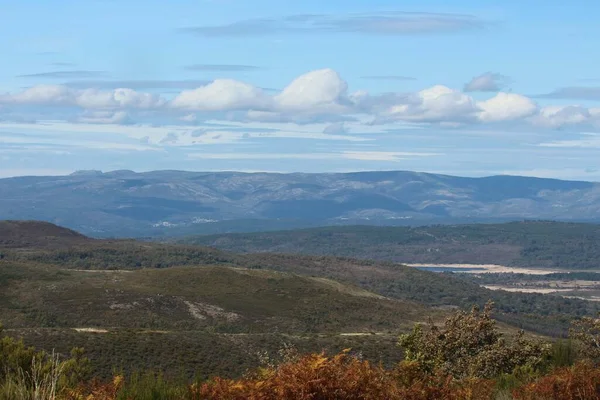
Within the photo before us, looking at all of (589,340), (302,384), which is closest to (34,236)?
(589,340)

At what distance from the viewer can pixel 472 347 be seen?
27609 millimetres

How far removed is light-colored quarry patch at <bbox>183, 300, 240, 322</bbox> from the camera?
74.9 meters

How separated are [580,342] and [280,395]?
56.8 ft

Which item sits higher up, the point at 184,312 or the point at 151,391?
the point at 151,391

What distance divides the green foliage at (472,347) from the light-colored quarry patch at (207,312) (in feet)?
157

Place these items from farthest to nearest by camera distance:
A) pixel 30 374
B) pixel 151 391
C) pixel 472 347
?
pixel 472 347
pixel 30 374
pixel 151 391

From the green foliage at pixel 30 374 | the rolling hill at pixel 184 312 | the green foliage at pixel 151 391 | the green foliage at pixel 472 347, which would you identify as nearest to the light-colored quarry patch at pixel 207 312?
the rolling hill at pixel 184 312

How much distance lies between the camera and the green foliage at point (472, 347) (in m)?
26.2

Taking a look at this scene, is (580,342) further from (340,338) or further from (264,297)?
(264,297)

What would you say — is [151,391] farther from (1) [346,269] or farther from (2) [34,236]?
(1) [346,269]

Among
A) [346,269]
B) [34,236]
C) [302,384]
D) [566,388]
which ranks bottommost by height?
[346,269]

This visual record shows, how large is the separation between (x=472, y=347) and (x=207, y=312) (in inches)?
1988

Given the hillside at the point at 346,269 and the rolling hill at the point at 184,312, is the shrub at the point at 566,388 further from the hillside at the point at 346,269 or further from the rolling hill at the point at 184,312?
the hillside at the point at 346,269

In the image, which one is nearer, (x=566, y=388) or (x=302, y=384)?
(x=302, y=384)
